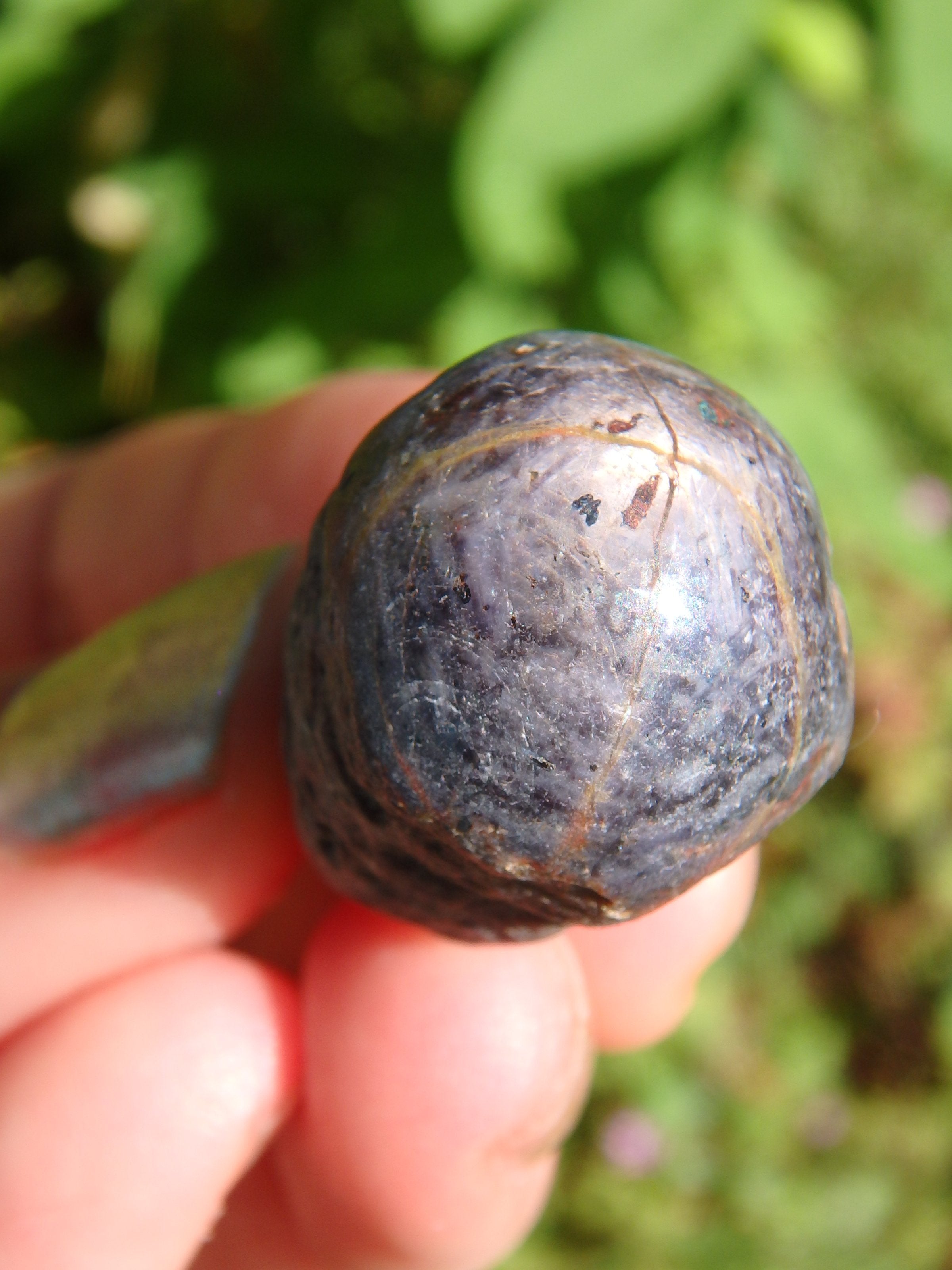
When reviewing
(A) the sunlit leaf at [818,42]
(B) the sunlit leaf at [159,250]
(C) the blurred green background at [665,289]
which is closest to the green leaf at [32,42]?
A: (C) the blurred green background at [665,289]

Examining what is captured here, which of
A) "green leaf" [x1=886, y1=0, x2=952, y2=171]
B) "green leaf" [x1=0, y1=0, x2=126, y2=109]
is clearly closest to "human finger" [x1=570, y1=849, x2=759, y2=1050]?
"green leaf" [x1=886, y1=0, x2=952, y2=171]

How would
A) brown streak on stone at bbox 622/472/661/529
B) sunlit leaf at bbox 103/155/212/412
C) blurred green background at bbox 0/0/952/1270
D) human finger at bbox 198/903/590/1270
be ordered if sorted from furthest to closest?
sunlit leaf at bbox 103/155/212/412 < blurred green background at bbox 0/0/952/1270 < human finger at bbox 198/903/590/1270 < brown streak on stone at bbox 622/472/661/529

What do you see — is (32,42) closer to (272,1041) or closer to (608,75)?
(608,75)

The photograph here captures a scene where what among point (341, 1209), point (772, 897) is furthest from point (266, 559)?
point (772, 897)

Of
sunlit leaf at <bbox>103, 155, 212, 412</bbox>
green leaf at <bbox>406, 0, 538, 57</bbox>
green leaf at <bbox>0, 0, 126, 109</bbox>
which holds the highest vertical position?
green leaf at <bbox>0, 0, 126, 109</bbox>

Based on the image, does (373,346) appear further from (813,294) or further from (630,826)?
(630,826)

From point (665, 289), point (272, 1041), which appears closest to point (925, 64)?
point (665, 289)

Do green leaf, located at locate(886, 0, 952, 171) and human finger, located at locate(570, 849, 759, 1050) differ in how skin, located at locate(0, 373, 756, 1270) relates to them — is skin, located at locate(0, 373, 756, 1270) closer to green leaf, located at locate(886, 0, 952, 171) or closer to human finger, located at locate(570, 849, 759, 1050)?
human finger, located at locate(570, 849, 759, 1050)
